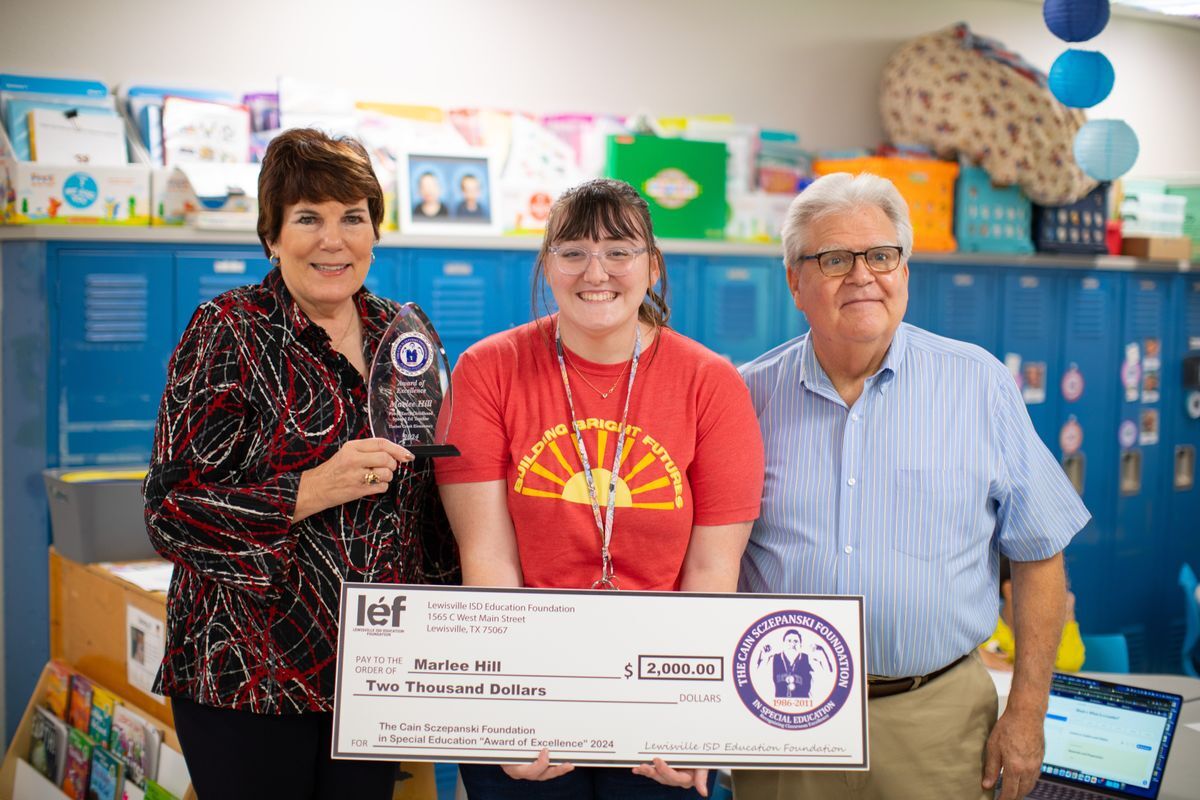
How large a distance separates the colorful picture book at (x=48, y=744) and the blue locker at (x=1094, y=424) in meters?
4.59

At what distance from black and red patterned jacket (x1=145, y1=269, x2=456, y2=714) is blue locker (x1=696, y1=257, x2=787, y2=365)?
3.01m

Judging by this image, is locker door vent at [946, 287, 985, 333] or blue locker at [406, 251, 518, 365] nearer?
blue locker at [406, 251, 518, 365]

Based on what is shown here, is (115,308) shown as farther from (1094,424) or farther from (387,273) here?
(1094,424)

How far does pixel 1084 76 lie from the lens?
4.26 meters

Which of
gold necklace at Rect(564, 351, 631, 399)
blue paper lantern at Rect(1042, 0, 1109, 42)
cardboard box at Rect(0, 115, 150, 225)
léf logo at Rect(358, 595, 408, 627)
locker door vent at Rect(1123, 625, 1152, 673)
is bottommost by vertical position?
locker door vent at Rect(1123, 625, 1152, 673)

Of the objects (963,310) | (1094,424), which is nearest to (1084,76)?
(963,310)

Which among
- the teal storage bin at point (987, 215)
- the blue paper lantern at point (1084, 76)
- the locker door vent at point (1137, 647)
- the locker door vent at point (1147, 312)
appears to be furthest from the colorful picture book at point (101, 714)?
the locker door vent at point (1147, 312)

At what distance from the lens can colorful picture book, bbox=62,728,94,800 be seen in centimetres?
340

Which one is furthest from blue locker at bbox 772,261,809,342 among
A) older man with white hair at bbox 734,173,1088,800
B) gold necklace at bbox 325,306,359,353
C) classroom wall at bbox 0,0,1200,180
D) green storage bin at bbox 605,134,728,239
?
gold necklace at bbox 325,306,359,353

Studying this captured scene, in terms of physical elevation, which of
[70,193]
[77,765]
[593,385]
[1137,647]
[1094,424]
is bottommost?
[1137,647]

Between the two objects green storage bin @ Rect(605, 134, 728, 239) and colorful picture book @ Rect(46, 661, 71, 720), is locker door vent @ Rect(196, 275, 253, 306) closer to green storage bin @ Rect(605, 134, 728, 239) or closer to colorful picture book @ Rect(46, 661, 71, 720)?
colorful picture book @ Rect(46, 661, 71, 720)

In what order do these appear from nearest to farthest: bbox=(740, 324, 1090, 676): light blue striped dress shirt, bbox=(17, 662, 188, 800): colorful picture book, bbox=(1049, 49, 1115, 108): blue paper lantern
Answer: bbox=(740, 324, 1090, 676): light blue striped dress shirt
bbox=(17, 662, 188, 800): colorful picture book
bbox=(1049, 49, 1115, 108): blue paper lantern

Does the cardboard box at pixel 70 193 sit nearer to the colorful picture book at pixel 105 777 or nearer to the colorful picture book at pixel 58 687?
the colorful picture book at pixel 58 687

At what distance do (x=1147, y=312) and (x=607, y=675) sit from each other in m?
5.23
